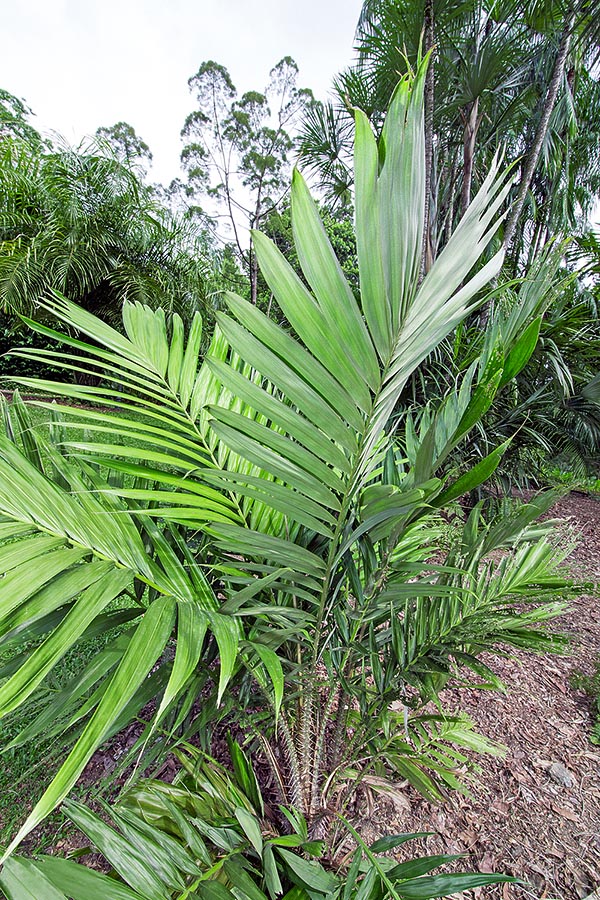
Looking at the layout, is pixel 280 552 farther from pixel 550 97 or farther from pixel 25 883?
pixel 550 97

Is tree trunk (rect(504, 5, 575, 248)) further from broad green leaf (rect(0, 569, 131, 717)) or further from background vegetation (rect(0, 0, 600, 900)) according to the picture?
broad green leaf (rect(0, 569, 131, 717))

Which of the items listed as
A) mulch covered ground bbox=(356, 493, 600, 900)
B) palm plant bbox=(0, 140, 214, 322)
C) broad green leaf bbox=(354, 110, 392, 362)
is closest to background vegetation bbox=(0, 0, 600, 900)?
broad green leaf bbox=(354, 110, 392, 362)

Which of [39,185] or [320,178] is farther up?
[320,178]

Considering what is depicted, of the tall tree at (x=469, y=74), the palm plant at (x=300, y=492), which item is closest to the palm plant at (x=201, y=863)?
the palm plant at (x=300, y=492)

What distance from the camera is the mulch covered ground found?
81 centimetres

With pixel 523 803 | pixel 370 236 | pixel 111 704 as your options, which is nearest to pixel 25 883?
pixel 111 704

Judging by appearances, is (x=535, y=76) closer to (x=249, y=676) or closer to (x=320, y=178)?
(x=320, y=178)

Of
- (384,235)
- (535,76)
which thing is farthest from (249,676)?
(535,76)

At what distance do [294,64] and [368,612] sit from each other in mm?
10085

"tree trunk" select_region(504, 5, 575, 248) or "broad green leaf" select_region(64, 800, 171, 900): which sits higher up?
"tree trunk" select_region(504, 5, 575, 248)

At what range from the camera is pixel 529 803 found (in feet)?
3.12

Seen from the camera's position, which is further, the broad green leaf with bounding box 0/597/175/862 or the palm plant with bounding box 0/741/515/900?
the palm plant with bounding box 0/741/515/900

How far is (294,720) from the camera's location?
0.78 meters

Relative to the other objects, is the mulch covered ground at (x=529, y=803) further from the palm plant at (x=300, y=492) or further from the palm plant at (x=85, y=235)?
the palm plant at (x=85, y=235)
